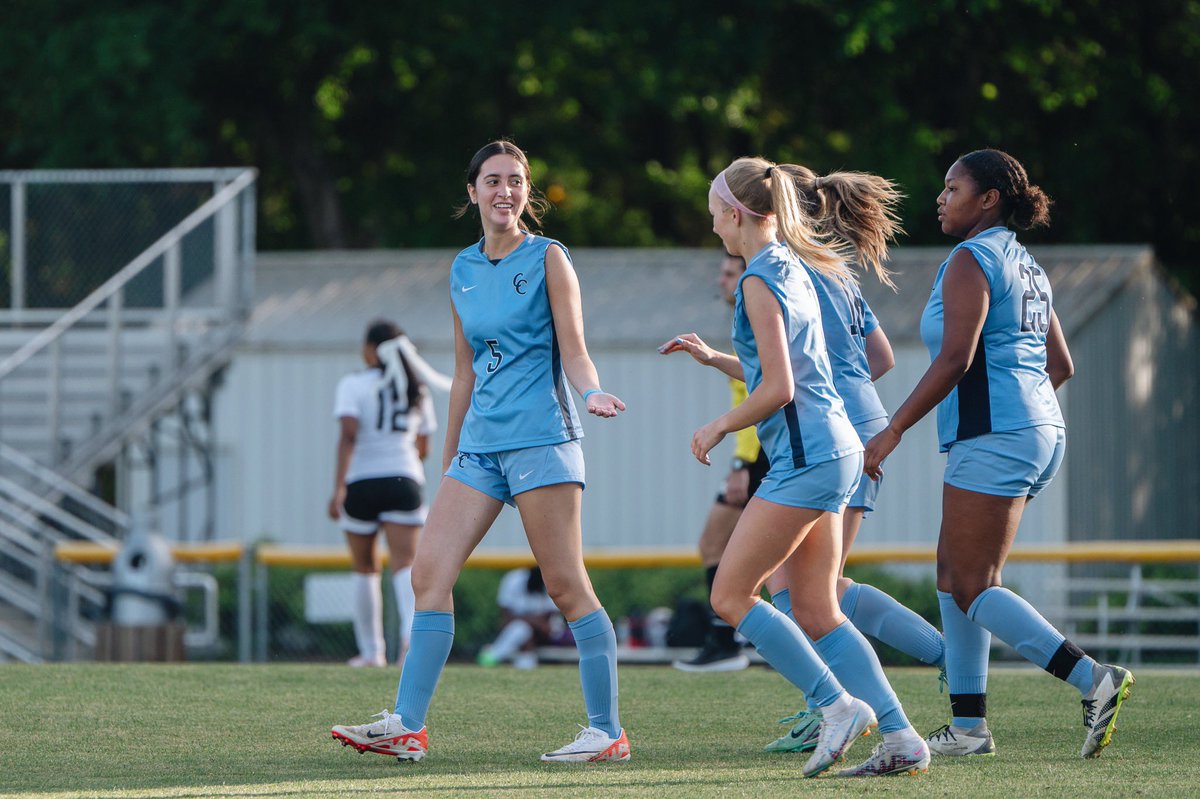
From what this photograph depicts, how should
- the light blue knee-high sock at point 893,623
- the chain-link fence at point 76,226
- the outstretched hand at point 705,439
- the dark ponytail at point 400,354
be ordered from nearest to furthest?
the outstretched hand at point 705,439 → the light blue knee-high sock at point 893,623 → the dark ponytail at point 400,354 → the chain-link fence at point 76,226

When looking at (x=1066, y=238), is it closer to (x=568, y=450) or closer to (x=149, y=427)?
(x=149, y=427)

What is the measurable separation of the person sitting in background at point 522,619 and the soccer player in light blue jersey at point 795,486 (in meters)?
9.56

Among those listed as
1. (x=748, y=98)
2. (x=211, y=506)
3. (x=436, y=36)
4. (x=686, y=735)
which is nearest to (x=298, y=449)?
(x=211, y=506)

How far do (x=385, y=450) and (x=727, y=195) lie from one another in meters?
4.92

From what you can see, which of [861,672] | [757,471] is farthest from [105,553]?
[861,672]

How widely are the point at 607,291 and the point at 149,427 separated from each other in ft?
15.9

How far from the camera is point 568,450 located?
5.87 metres

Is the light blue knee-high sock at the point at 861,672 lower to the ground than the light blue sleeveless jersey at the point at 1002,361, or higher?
lower

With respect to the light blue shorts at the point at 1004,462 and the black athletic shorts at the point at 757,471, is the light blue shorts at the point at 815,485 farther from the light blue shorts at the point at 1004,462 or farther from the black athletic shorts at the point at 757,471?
the black athletic shorts at the point at 757,471

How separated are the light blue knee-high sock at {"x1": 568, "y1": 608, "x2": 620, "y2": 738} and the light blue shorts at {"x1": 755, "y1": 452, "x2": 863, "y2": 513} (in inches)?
31.8

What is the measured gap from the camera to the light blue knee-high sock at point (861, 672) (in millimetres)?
5520

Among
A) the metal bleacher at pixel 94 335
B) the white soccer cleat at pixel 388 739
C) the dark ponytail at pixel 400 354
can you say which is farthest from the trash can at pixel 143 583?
the white soccer cleat at pixel 388 739

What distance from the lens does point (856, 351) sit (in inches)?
251

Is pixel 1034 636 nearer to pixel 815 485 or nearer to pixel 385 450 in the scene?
pixel 815 485
